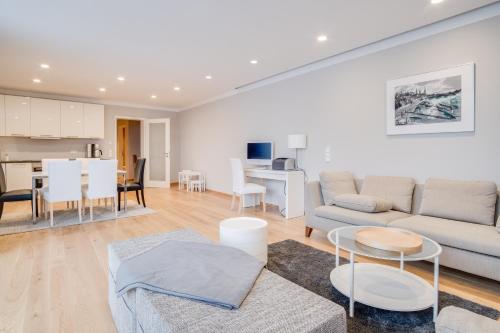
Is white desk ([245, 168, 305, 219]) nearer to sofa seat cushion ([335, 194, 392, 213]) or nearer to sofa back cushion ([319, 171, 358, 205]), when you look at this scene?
sofa back cushion ([319, 171, 358, 205])

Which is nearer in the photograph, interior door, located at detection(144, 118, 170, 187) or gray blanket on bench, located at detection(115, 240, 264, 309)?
gray blanket on bench, located at detection(115, 240, 264, 309)

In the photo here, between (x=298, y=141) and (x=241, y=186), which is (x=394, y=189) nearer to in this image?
(x=298, y=141)

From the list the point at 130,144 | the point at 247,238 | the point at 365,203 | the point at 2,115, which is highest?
the point at 2,115

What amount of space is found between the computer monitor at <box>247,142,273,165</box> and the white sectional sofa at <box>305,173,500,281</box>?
185cm

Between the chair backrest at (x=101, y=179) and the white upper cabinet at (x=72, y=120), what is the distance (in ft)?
10.1

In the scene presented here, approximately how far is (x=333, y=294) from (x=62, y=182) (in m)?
3.99

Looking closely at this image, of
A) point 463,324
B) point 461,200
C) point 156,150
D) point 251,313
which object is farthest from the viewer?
point 156,150

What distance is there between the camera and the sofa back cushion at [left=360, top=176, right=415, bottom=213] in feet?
10.2

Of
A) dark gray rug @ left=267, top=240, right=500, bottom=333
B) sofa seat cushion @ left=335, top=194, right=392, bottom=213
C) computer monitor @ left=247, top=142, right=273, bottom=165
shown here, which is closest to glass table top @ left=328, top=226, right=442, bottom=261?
dark gray rug @ left=267, top=240, right=500, bottom=333

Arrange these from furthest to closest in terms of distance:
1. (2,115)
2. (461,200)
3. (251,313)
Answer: (2,115) < (461,200) < (251,313)

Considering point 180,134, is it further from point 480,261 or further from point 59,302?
point 480,261

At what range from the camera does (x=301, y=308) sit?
1144mm

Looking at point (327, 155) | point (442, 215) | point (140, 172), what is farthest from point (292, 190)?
point (140, 172)

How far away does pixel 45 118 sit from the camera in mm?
6324
